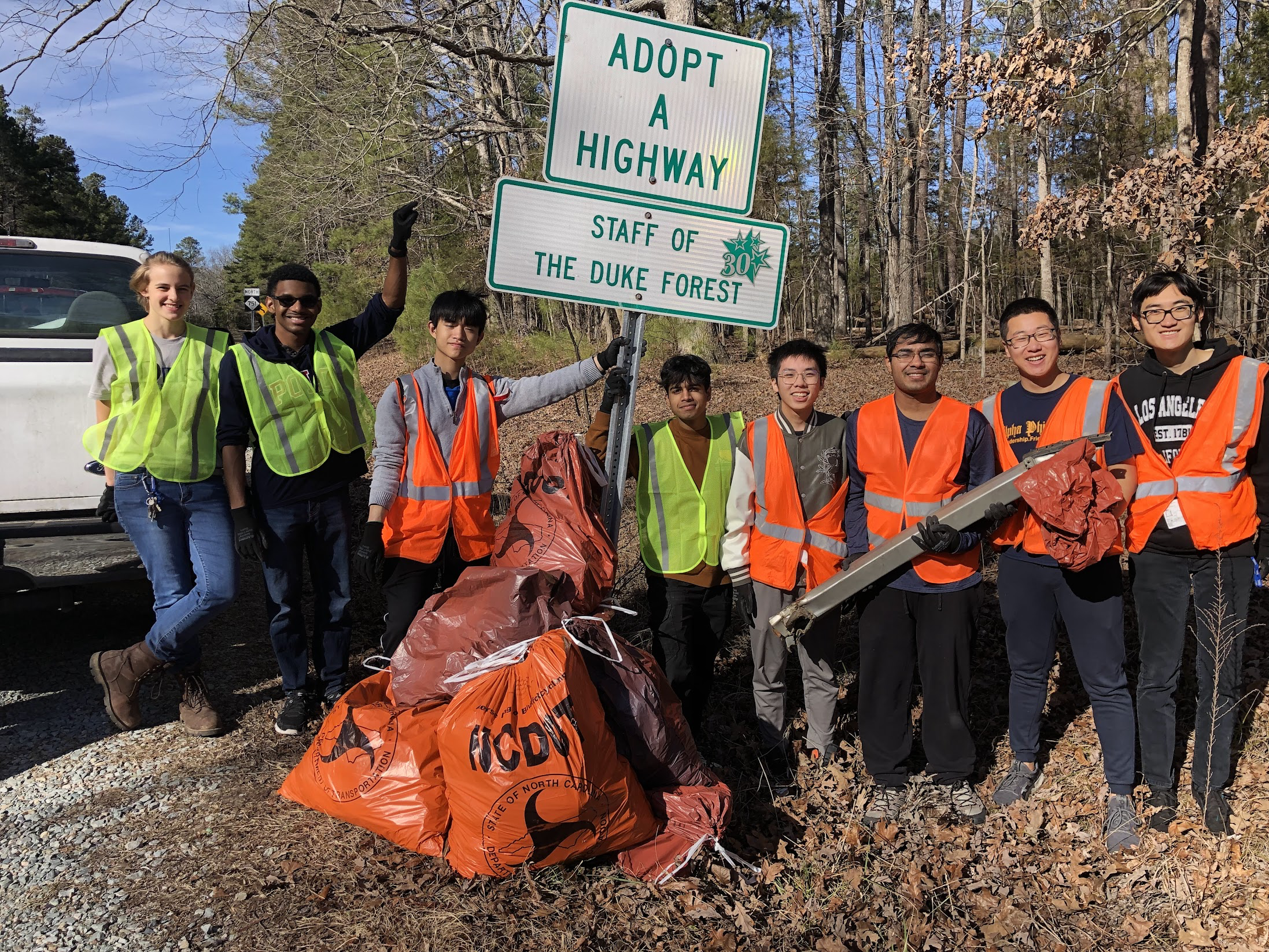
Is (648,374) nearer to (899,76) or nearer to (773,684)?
(899,76)

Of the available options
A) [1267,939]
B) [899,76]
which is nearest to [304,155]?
[899,76]

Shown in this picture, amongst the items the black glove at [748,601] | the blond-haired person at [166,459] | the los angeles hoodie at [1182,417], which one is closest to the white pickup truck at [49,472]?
the blond-haired person at [166,459]

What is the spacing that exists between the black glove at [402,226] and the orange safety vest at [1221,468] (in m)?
3.01

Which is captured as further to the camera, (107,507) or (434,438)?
(107,507)

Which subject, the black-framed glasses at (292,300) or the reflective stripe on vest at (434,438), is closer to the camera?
the reflective stripe on vest at (434,438)

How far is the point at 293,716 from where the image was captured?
3.88 metres

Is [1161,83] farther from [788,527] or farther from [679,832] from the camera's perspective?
[679,832]

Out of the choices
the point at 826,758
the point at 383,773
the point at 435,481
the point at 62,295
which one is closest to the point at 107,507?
the point at 435,481

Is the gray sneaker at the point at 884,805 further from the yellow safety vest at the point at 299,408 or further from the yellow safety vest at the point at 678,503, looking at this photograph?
the yellow safety vest at the point at 299,408

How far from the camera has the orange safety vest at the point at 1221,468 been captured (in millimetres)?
2975

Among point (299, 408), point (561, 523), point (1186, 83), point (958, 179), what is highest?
point (958, 179)

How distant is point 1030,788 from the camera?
136 inches

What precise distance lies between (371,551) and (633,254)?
1636 millimetres

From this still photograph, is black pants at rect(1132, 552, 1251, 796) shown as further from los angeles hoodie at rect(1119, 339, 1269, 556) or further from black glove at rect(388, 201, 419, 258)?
black glove at rect(388, 201, 419, 258)
